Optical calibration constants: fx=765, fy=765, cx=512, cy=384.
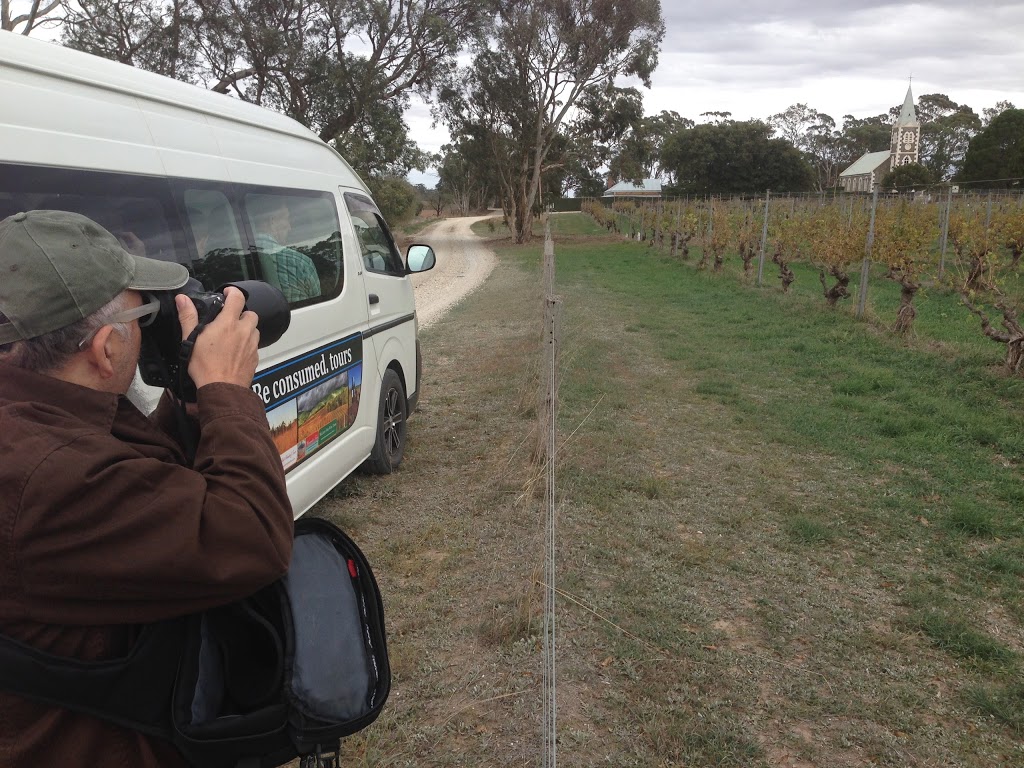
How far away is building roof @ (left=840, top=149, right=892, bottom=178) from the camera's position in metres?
74.9

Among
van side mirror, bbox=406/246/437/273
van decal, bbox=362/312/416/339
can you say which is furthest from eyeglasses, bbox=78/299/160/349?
van side mirror, bbox=406/246/437/273

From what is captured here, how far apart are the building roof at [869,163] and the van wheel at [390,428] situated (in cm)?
8010

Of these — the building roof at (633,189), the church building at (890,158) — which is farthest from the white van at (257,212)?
the building roof at (633,189)

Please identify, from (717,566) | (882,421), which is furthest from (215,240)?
(882,421)

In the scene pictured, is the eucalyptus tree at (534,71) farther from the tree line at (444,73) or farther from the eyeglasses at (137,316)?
the eyeglasses at (137,316)

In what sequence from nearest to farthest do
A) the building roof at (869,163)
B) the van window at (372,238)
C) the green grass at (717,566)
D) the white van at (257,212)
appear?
the white van at (257,212) < the green grass at (717,566) < the van window at (372,238) < the building roof at (869,163)

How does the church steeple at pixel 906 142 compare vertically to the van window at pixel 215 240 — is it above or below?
above

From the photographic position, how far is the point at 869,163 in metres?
77.0

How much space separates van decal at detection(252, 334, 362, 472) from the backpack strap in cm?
215

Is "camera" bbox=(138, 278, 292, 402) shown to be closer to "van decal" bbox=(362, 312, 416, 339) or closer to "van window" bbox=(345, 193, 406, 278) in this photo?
"van decal" bbox=(362, 312, 416, 339)

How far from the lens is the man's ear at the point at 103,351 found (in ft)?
3.94

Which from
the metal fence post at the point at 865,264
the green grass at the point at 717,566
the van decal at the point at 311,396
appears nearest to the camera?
the green grass at the point at 717,566

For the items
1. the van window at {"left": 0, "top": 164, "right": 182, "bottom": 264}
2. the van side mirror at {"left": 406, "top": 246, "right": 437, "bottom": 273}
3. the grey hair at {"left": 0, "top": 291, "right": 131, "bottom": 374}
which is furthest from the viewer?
the van side mirror at {"left": 406, "top": 246, "right": 437, "bottom": 273}

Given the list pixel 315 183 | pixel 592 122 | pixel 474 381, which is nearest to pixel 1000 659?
pixel 315 183
